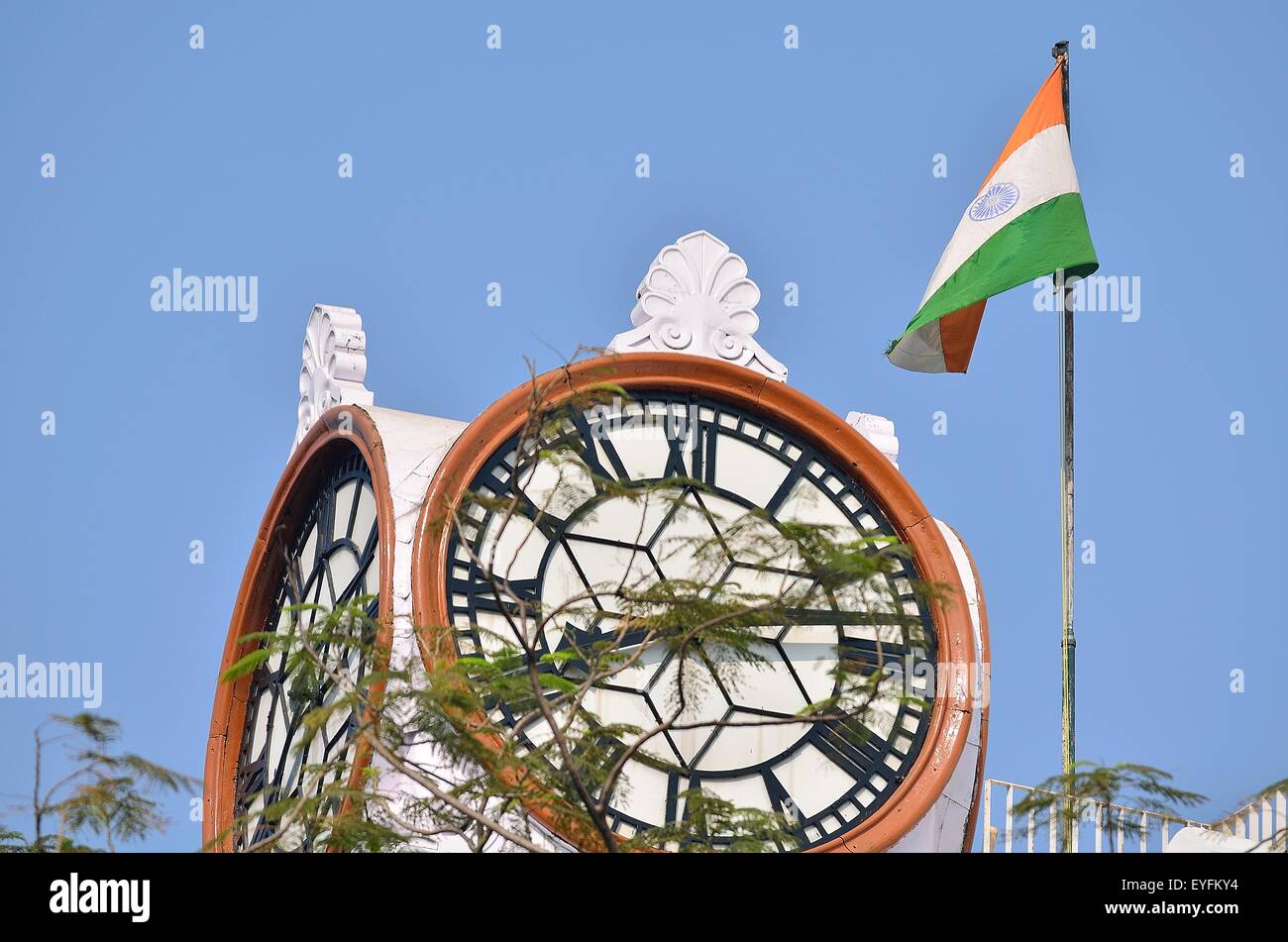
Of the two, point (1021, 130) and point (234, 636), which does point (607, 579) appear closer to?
point (234, 636)

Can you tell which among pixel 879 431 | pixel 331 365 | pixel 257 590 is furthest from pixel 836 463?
pixel 257 590

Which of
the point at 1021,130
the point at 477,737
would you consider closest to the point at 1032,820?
the point at 477,737

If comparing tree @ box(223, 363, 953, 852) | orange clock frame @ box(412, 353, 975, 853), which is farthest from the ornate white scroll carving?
tree @ box(223, 363, 953, 852)

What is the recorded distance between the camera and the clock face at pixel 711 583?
56.7ft

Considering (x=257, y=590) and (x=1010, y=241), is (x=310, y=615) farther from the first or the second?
(x=1010, y=241)

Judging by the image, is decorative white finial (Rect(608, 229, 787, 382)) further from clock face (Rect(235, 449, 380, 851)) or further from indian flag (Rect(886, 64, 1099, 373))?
indian flag (Rect(886, 64, 1099, 373))

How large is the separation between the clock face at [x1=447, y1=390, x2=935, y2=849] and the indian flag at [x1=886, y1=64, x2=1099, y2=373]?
4.50 meters

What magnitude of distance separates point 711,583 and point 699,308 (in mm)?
3115

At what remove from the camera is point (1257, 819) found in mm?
17453

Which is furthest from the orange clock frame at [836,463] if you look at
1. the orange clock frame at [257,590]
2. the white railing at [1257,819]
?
the white railing at [1257,819]

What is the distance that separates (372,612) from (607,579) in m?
1.81

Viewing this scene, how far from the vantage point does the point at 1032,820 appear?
14547 mm

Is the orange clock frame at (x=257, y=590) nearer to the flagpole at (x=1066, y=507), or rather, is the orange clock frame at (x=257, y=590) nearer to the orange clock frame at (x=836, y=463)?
the orange clock frame at (x=836, y=463)

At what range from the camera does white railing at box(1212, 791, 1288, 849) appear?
16500 mm
